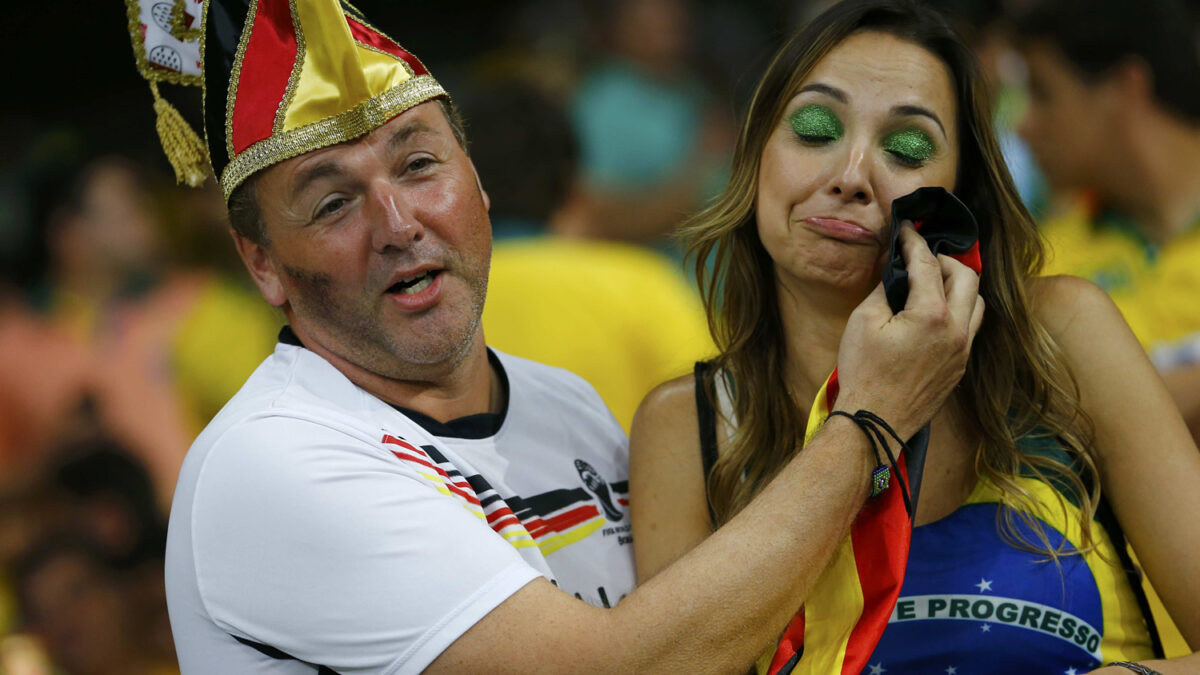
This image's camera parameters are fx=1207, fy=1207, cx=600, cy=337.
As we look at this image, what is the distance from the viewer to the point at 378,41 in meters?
2.12

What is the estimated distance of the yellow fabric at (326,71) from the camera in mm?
1987

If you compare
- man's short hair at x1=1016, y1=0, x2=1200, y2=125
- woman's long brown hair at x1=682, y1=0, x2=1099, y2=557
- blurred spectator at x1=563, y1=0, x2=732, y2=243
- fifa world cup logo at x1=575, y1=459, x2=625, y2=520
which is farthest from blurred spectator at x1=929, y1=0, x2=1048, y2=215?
fifa world cup logo at x1=575, y1=459, x2=625, y2=520

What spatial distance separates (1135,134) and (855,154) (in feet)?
7.09

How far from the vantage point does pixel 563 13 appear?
5.98 metres

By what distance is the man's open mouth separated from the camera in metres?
2.06

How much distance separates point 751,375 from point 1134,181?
85.2 inches

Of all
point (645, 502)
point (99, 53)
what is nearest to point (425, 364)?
point (645, 502)

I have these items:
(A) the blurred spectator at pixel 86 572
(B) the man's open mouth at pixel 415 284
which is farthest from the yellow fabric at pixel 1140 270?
(A) the blurred spectator at pixel 86 572

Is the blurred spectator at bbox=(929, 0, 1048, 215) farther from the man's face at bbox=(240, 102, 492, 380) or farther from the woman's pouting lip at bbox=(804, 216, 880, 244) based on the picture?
the man's face at bbox=(240, 102, 492, 380)

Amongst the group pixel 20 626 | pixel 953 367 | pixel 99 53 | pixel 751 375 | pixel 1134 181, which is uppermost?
pixel 1134 181

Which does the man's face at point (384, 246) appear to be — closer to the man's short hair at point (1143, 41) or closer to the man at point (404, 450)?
the man at point (404, 450)

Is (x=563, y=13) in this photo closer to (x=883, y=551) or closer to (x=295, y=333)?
(x=295, y=333)

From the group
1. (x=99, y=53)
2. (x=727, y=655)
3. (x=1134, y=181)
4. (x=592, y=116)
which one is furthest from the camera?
(x=592, y=116)

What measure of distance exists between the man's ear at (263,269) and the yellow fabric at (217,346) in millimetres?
2343
